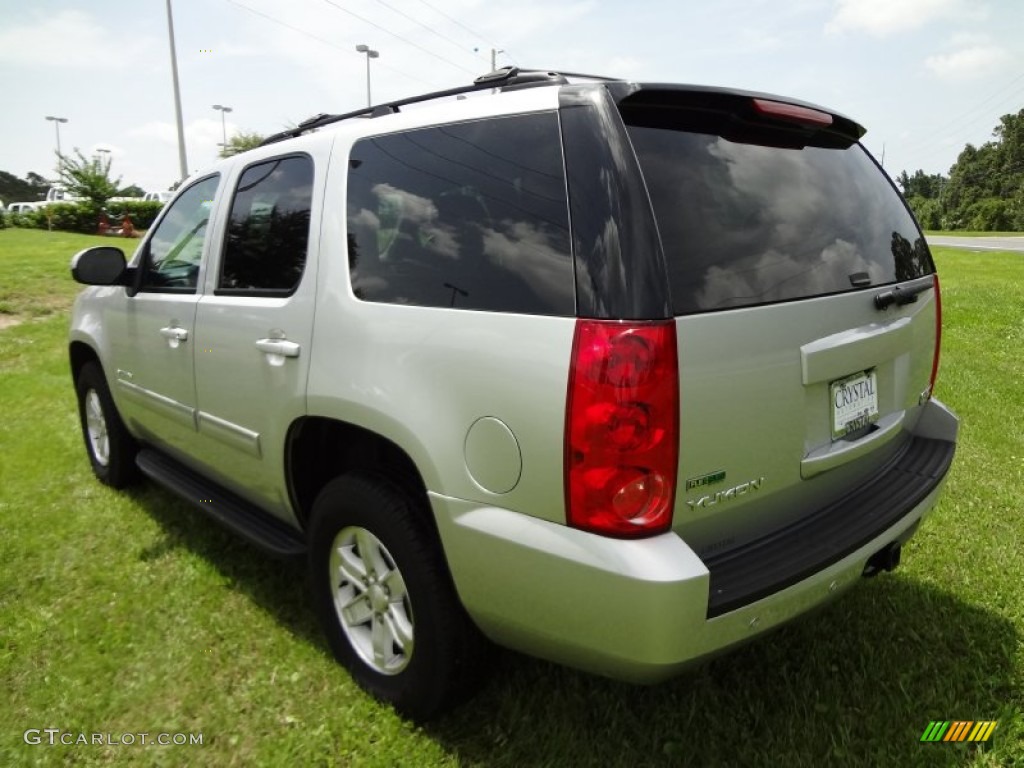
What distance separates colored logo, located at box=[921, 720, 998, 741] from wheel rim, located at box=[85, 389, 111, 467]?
4.29 metres

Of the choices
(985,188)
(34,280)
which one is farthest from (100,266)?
(985,188)

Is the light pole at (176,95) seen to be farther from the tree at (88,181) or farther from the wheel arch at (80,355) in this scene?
the wheel arch at (80,355)

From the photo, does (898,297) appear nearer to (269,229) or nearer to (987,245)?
(269,229)

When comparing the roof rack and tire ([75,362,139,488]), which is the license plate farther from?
tire ([75,362,139,488])

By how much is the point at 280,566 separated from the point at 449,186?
2197 millimetres

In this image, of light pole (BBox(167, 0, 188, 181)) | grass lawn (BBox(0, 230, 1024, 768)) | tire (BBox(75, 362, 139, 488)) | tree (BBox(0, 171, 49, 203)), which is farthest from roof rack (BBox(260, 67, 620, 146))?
tree (BBox(0, 171, 49, 203))

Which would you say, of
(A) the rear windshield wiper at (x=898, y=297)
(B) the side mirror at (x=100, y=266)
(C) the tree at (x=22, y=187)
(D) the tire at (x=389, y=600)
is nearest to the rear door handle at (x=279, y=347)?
(D) the tire at (x=389, y=600)

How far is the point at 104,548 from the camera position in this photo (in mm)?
3629

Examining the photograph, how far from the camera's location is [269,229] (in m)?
2.73

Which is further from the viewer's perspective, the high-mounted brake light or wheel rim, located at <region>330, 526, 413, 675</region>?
wheel rim, located at <region>330, 526, 413, 675</region>

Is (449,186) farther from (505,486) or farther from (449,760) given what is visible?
(449,760)

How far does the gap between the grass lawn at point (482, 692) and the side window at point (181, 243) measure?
1.34 meters

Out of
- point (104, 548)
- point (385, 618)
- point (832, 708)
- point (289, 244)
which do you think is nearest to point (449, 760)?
point (385, 618)

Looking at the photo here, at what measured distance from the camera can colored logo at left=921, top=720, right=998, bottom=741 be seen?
7.10ft
